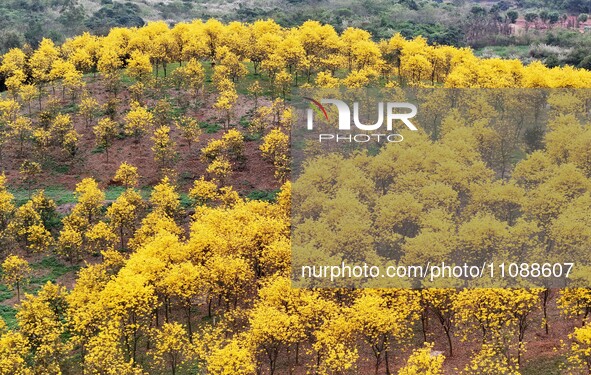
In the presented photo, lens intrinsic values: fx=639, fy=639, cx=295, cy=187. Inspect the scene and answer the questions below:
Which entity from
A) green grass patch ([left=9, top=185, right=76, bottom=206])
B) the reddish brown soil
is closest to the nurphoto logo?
the reddish brown soil

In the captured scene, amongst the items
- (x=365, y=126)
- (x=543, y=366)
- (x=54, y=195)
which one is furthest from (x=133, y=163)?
(x=543, y=366)

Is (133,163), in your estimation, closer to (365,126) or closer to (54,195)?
(54,195)

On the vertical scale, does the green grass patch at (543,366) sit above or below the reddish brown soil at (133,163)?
below

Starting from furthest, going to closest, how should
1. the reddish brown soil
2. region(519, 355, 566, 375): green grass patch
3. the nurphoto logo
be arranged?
the reddish brown soil < the nurphoto logo < region(519, 355, 566, 375): green grass patch

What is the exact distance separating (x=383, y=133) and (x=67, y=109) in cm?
4216

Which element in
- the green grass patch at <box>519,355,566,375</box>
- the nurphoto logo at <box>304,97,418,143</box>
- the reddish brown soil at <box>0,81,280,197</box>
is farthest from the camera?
the reddish brown soil at <box>0,81,280,197</box>

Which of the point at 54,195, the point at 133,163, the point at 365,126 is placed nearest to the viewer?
the point at 54,195

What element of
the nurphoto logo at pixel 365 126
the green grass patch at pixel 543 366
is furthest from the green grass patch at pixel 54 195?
the green grass patch at pixel 543 366

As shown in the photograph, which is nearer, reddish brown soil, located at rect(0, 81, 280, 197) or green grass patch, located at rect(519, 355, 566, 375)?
green grass patch, located at rect(519, 355, 566, 375)

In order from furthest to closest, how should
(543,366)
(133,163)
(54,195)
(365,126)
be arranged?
(133,163) → (365,126) → (54,195) → (543,366)

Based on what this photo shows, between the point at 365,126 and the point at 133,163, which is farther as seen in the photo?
the point at 133,163

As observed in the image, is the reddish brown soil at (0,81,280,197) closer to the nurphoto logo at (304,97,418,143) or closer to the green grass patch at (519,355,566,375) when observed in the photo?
the nurphoto logo at (304,97,418,143)

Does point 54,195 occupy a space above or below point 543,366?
above

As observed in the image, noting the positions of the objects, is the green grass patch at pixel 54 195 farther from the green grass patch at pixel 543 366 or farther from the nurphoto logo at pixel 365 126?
the green grass patch at pixel 543 366
